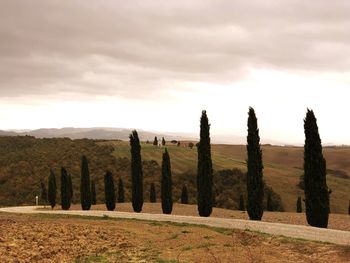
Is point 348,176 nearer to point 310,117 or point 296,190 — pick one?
point 296,190

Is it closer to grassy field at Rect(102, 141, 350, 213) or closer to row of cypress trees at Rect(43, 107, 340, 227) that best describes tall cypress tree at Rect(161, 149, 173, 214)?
row of cypress trees at Rect(43, 107, 340, 227)

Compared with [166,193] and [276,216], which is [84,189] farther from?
[276,216]

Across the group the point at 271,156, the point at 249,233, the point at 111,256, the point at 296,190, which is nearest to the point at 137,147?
the point at 249,233

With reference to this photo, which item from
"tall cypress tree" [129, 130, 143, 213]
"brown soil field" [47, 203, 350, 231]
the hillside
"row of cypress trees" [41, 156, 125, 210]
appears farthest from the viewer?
the hillside

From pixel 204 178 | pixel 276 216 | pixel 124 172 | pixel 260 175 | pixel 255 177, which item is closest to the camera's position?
pixel 255 177

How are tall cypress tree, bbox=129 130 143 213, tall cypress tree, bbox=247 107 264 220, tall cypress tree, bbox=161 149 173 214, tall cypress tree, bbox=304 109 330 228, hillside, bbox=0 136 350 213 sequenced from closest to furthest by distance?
tall cypress tree, bbox=304 109 330 228, tall cypress tree, bbox=247 107 264 220, tall cypress tree, bbox=161 149 173 214, tall cypress tree, bbox=129 130 143 213, hillside, bbox=0 136 350 213

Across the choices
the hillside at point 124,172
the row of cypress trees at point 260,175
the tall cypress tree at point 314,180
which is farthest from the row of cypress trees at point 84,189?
the tall cypress tree at point 314,180

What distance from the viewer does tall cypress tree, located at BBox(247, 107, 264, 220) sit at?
3716cm

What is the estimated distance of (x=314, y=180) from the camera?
109ft

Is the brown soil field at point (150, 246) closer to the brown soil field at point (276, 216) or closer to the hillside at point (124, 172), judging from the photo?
the brown soil field at point (276, 216)

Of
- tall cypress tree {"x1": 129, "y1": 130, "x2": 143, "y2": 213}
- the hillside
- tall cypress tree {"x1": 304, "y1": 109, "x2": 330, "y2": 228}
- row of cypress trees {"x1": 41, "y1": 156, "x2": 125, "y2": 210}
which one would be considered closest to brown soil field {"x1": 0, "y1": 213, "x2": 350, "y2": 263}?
tall cypress tree {"x1": 304, "y1": 109, "x2": 330, "y2": 228}

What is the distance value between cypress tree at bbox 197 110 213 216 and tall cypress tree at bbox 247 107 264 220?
5.09 metres

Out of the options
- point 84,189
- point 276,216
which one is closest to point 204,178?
point 276,216

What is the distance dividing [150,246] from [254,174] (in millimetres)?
18081
